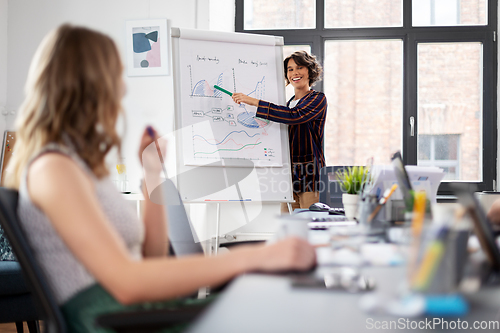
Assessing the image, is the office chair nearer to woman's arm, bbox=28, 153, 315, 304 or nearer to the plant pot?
woman's arm, bbox=28, 153, 315, 304

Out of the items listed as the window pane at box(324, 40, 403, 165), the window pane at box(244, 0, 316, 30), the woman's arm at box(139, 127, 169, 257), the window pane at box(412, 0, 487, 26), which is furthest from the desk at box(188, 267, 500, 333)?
the window pane at box(412, 0, 487, 26)

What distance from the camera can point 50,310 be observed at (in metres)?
0.70

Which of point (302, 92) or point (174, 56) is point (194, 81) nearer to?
point (174, 56)

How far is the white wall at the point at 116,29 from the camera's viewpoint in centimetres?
353

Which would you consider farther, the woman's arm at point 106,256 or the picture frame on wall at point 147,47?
the picture frame on wall at point 147,47

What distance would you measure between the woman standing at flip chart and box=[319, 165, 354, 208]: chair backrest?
0.72 ft

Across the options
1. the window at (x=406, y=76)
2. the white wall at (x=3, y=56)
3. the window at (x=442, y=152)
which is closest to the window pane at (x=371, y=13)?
the window at (x=406, y=76)

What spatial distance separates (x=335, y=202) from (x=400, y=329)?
1.88 m

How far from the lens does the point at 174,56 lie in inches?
105

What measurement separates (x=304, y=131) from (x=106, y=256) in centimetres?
221

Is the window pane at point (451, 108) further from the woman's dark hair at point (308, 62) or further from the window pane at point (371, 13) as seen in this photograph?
the woman's dark hair at point (308, 62)

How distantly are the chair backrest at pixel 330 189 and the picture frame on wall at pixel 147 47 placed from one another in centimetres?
179

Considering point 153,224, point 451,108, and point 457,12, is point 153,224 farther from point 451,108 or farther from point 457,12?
point 457,12

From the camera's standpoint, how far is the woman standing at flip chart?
8.52ft
